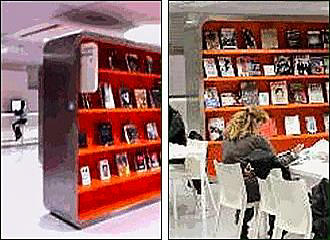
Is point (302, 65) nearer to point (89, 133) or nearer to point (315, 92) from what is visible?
point (315, 92)

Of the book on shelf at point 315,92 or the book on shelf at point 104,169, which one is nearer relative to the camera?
the book on shelf at point 315,92

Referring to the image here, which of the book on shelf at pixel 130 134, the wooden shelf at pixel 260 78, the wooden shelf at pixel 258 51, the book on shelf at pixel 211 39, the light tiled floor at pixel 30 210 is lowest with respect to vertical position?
the light tiled floor at pixel 30 210

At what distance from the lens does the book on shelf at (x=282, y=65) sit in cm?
232

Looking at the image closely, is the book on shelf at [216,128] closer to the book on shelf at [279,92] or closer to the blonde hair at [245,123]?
the blonde hair at [245,123]

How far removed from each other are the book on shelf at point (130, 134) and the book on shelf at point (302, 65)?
933mm

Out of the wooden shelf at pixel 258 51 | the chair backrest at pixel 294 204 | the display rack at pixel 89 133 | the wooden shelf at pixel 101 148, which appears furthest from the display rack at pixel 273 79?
the wooden shelf at pixel 101 148

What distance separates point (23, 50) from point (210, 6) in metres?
0.95

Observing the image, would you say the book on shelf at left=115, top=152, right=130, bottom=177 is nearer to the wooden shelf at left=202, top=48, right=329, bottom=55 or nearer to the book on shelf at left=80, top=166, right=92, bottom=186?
the book on shelf at left=80, top=166, right=92, bottom=186

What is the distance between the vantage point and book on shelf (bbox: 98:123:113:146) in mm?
2754

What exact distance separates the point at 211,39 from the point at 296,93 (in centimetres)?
48

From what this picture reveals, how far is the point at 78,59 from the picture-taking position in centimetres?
262

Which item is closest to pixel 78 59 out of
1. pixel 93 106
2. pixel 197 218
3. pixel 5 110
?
pixel 93 106

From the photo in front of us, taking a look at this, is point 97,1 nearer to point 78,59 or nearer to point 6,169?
point 78,59

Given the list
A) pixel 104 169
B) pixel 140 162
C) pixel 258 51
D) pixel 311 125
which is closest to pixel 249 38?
pixel 258 51
